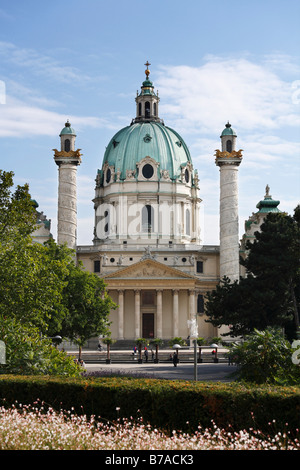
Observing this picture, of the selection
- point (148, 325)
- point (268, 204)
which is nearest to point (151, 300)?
point (148, 325)

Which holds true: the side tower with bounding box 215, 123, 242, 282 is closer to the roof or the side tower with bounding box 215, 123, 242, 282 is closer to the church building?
the church building

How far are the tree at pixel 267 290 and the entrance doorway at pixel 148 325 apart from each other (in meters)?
33.0

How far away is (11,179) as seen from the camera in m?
31.5

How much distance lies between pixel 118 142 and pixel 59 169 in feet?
65.1

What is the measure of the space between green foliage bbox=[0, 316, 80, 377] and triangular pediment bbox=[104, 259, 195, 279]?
196 ft

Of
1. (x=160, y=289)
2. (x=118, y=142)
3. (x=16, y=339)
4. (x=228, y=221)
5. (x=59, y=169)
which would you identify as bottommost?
(x=16, y=339)

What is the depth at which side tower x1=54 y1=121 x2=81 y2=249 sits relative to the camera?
8125 cm

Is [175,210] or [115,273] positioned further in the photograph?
[175,210]

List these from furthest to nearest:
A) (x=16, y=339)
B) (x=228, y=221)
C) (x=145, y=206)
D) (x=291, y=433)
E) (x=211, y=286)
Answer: (x=145, y=206)
(x=211, y=286)
(x=228, y=221)
(x=16, y=339)
(x=291, y=433)

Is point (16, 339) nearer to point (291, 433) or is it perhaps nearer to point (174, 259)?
point (291, 433)

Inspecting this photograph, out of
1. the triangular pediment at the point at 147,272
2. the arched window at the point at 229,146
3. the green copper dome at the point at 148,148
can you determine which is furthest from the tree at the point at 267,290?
the green copper dome at the point at 148,148

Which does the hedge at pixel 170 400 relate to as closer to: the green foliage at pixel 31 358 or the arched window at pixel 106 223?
the green foliage at pixel 31 358

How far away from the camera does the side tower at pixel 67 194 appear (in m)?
81.2

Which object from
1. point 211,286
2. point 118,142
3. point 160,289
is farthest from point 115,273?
point 118,142
